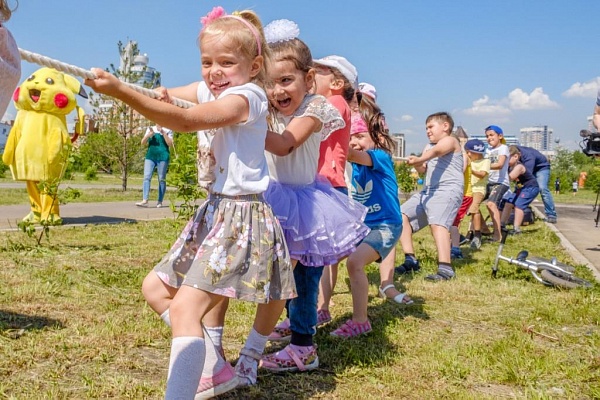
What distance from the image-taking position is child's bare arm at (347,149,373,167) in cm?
390

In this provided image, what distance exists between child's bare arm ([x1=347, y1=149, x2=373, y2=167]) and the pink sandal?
1.29 m

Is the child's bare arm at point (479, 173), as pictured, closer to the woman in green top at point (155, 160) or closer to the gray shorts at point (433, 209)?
the gray shorts at point (433, 209)

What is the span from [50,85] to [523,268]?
18.3 feet

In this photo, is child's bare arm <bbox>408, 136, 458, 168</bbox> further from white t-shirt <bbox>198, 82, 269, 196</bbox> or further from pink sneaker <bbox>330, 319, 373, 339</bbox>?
white t-shirt <bbox>198, 82, 269, 196</bbox>

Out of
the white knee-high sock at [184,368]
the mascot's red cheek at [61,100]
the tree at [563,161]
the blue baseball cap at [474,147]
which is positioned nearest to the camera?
the white knee-high sock at [184,368]

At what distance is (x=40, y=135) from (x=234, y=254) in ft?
18.8

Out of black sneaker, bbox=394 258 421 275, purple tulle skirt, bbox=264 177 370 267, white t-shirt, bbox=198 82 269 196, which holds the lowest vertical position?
black sneaker, bbox=394 258 421 275

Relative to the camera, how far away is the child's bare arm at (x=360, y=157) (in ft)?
12.8

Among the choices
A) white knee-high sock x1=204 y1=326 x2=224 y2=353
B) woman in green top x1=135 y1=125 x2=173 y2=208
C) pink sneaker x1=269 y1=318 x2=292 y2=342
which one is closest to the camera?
white knee-high sock x1=204 y1=326 x2=224 y2=353

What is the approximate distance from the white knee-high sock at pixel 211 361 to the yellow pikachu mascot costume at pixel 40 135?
5.24 metres

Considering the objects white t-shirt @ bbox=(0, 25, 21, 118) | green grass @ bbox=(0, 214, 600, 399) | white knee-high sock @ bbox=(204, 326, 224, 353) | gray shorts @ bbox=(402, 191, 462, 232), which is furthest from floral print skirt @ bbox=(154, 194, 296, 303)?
gray shorts @ bbox=(402, 191, 462, 232)

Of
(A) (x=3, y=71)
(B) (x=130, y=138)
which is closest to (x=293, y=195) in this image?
(A) (x=3, y=71)

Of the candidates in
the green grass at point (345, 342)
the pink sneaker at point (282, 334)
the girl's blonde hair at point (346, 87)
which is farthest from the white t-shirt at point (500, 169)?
the pink sneaker at point (282, 334)

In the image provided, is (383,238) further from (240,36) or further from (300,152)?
(240,36)
